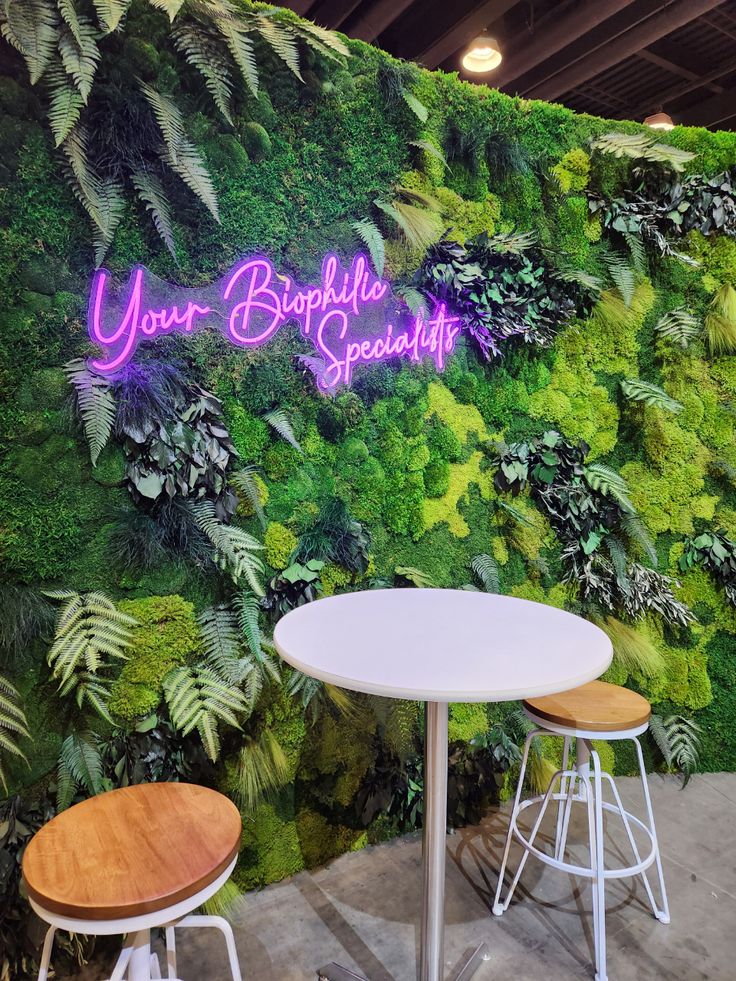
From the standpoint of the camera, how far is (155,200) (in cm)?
199

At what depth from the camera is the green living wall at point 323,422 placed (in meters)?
1.92

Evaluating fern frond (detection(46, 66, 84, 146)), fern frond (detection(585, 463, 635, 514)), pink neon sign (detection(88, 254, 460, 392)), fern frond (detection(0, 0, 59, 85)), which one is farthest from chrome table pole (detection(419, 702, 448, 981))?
fern frond (detection(0, 0, 59, 85))

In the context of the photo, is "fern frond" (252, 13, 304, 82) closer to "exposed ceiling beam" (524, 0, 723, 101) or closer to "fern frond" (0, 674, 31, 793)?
"fern frond" (0, 674, 31, 793)

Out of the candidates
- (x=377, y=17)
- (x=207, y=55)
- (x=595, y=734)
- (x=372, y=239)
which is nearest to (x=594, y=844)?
(x=595, y=734)

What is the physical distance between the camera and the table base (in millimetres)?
1858

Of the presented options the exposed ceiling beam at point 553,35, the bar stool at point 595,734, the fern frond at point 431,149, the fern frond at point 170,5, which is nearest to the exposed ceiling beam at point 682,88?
the exposed ceiling beam at point 553,35

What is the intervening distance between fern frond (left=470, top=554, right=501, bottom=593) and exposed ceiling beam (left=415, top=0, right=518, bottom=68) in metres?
3.01

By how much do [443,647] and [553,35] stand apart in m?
4.30

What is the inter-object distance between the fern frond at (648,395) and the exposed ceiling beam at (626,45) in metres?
2.30

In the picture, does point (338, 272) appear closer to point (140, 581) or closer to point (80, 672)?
point (140, 581)

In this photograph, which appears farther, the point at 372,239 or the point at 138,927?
the point at 372,239

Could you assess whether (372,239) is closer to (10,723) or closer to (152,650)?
(152,650)

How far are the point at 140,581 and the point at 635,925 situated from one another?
2.05 metres

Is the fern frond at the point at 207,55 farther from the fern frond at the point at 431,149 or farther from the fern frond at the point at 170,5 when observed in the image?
the fern frond at the point at 431,149
